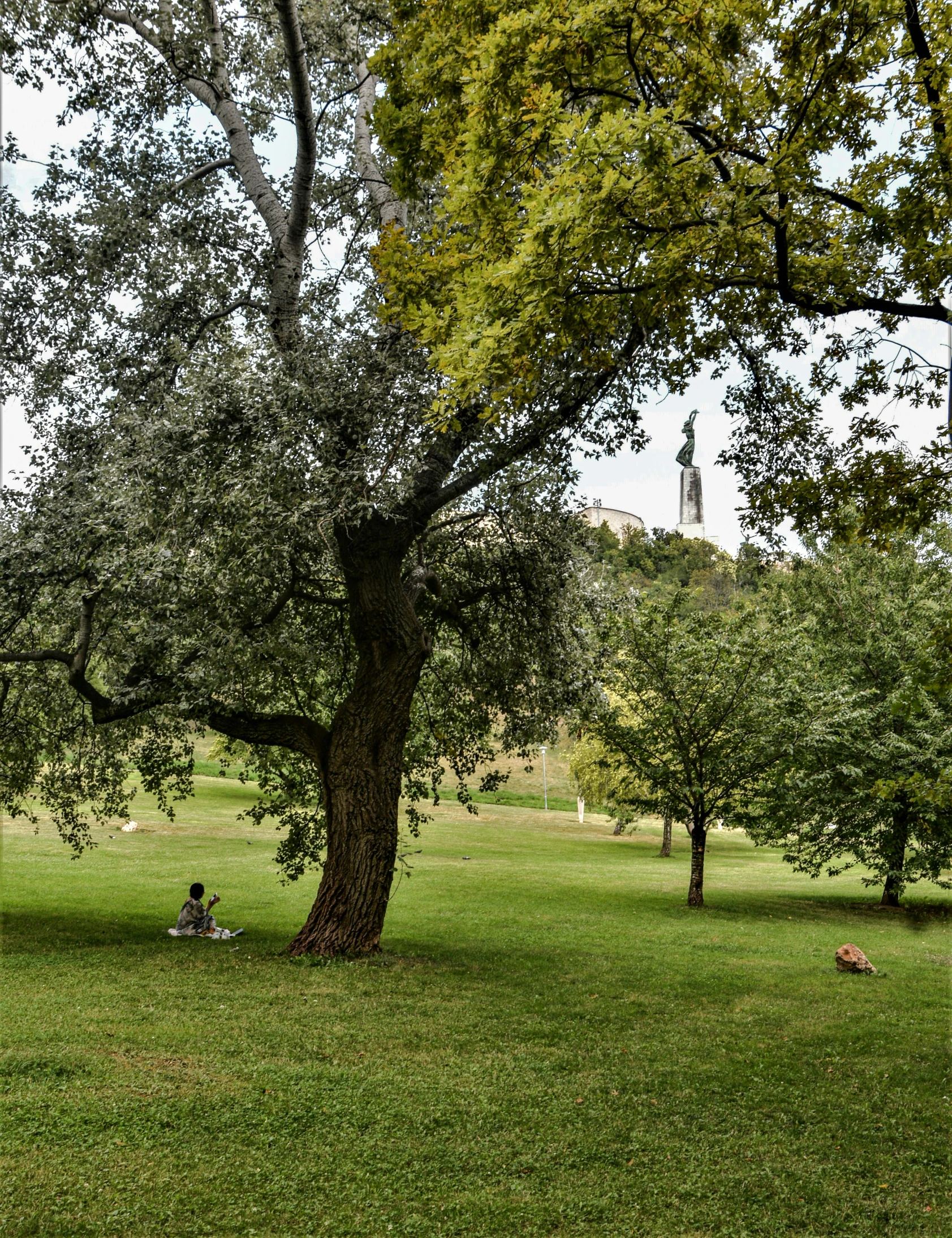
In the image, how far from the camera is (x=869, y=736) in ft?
73.7

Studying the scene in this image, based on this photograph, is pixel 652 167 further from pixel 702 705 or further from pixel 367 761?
pixel 702 705

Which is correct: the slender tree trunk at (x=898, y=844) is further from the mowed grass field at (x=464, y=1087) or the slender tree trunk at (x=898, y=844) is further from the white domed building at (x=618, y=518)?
the white domed building at (x=618, y=518)

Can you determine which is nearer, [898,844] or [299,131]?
[299,131]

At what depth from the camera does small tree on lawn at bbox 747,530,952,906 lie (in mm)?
21500

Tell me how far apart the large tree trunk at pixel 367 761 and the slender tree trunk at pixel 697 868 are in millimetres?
12634

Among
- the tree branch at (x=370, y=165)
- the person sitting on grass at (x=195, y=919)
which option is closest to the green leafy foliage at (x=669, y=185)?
the tree branch at (x=370, y=165)

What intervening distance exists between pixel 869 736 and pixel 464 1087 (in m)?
18.5

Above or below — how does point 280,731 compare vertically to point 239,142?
below

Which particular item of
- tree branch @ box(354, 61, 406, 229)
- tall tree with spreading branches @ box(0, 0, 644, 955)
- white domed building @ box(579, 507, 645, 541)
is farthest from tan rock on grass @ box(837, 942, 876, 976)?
white domed building @ box(579, 507, 645, 541)

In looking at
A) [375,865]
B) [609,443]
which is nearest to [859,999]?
[375,865]

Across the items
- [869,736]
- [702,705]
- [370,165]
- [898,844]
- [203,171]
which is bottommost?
[898,844]

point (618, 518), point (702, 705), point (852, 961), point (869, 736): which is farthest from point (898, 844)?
point (618, 518)

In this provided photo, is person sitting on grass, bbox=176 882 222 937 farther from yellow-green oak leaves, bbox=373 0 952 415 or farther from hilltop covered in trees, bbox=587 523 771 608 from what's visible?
hilltop covered in trees, bbox=587 523 771 608

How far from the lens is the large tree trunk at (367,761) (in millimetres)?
11852
